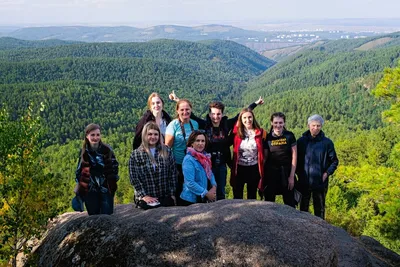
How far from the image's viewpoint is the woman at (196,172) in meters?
6.52

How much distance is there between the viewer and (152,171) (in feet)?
21.0

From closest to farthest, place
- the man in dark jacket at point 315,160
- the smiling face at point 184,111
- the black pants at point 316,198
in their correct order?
the smiling face at point 184,111 < the man in dark jacket at point 315,160 < the black pants at point 316,198

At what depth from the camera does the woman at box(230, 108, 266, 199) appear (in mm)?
7668

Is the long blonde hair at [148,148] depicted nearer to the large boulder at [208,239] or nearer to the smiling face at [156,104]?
the large boulder at [208,239]

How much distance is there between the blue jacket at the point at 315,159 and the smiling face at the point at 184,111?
282cm

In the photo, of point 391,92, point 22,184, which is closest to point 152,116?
point 22,184

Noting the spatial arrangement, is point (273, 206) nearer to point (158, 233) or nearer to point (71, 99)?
point (158, 233)

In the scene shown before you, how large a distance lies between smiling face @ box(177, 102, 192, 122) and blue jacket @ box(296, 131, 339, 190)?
2818mm

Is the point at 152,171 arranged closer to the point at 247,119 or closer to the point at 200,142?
the point at 200,142

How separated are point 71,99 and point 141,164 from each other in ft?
473

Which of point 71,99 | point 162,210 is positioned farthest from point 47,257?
point 71,99

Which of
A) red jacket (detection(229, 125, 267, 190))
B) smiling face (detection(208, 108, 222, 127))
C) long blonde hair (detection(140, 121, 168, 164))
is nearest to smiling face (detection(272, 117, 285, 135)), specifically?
red jacket (detection(229, 125, 267, 190))

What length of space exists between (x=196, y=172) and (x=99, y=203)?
7.52ft

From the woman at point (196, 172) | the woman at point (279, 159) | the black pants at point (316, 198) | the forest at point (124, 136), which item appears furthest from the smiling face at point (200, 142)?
the black pants at point (316, 198)
